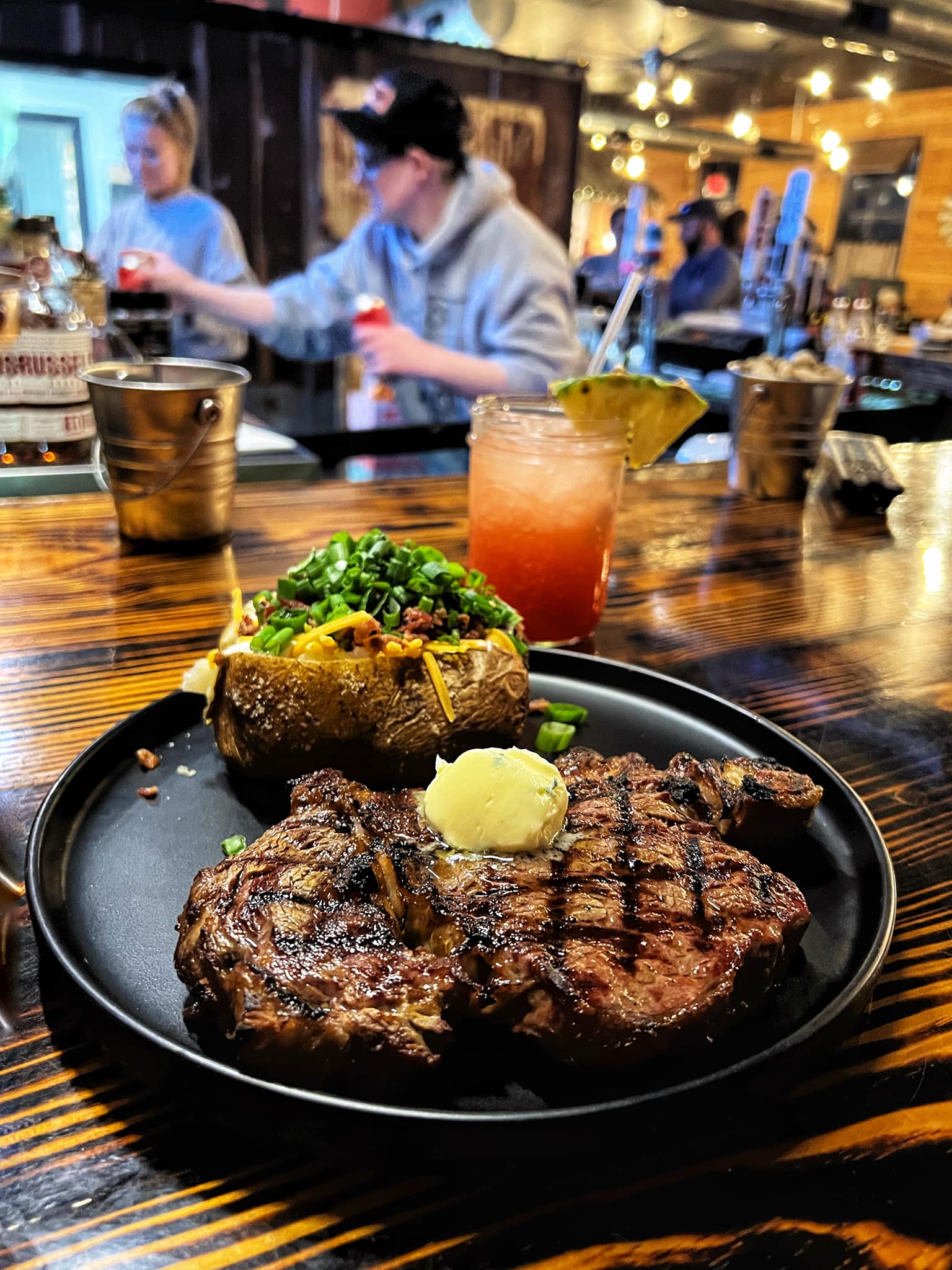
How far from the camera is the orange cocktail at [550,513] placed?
1556 mm

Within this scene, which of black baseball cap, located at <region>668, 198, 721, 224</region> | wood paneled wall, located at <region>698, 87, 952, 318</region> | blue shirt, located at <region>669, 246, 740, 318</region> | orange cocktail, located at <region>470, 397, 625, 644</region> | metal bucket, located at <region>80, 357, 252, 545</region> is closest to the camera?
orange cocktail, located at <region>470, 397, 625, 644</region>

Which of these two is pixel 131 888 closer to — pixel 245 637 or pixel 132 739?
pixel 132 739

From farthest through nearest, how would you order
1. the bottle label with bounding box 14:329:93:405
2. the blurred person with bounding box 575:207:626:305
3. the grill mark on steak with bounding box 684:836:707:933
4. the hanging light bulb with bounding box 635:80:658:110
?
the blurred person with bounding box 575:207:626:305
the hanging light bulb with bounding box 635:80:658:110
the bottle label with bounding box 14:329:93:405
the grill mark on steak with bounding box 684:836:707:933

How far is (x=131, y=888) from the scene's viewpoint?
2.84ft

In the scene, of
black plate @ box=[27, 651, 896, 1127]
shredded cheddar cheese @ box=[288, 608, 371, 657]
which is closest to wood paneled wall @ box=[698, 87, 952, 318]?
black plate @ box=[27, 651, 896, 1127]

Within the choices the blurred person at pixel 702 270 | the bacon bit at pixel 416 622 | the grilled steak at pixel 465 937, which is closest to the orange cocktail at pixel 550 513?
the bacon bit at pixel 416 622

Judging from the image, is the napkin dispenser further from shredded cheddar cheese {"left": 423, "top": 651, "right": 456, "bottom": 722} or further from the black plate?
shredded cheddar cheese {"left": 423, "top": 651, "right": 456, "bottom": 722}

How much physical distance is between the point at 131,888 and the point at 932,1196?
0.72 meters

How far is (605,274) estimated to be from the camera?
13.3m

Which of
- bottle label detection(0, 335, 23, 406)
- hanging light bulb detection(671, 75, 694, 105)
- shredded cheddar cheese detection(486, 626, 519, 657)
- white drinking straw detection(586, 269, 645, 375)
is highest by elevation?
hanging light bulb detection(671, 75, 694, 105)

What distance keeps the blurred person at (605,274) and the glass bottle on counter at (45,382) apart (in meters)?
9.20

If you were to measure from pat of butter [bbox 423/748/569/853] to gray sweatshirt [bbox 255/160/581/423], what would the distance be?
4.32 meters

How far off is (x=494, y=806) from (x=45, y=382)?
79.6 inches

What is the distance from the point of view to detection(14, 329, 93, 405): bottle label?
2211mm
